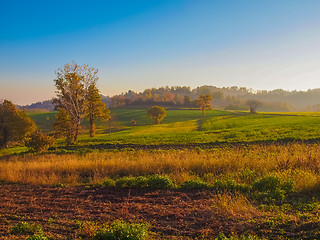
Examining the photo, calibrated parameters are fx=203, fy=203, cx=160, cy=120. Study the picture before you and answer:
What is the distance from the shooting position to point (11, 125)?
4616 centimetres

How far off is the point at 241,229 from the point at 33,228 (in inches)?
248

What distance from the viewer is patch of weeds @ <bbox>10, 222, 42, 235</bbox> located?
6.12 m

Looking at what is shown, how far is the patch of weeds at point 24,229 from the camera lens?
20.1 ft

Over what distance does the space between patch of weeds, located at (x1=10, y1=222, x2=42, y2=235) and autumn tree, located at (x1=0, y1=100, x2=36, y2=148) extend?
1857 inches

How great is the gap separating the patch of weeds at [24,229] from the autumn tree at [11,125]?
47166mm

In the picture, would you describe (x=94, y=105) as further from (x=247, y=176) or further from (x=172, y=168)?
(x=247, y=176)

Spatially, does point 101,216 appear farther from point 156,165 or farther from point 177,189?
point 156,165

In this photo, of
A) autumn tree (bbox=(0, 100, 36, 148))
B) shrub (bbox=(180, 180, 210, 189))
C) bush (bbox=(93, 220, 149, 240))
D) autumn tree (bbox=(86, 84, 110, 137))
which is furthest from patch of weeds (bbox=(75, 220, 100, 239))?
autumn tree (bbox=(0, 100, 36, 148))

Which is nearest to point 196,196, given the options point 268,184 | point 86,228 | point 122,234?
point 268,184

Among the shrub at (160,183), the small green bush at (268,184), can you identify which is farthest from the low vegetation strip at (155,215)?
the small green bush at (268,184)

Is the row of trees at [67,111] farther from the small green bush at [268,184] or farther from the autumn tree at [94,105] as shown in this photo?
the small green bush at [268,184]

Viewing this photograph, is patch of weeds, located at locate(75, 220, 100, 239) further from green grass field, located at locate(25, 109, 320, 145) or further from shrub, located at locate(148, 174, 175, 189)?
green grass field, located at locate(25, 109, 320, 145)

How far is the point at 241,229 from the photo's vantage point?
5906 millimetres

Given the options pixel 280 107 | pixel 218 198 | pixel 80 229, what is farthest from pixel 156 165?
pixel 280 107
